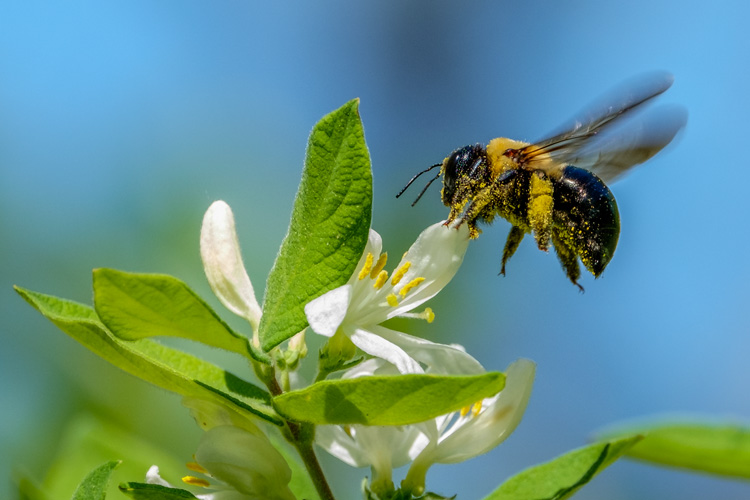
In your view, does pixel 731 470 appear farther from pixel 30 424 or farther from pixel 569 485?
pixel 30 424

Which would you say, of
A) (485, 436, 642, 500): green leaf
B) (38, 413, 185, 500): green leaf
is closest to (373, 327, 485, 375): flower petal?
(485, 436, 642, 500): green leaf

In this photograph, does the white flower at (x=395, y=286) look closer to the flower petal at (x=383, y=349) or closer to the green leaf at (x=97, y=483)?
the flower petal at (x=383, y=349)

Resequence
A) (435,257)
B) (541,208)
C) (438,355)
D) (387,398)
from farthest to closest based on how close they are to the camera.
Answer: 1. (541,208)
2. (435,257)
3. (438,355)
4. (387,398)

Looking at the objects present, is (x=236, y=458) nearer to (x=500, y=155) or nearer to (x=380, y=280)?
(x=380, y=280)

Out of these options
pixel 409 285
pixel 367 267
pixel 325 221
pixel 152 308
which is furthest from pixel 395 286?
pixel 152 308

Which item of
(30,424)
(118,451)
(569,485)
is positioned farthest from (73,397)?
(569,485)

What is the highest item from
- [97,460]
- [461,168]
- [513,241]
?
[461,168]

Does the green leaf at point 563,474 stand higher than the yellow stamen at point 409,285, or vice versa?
the yellow stamen at point 409,285

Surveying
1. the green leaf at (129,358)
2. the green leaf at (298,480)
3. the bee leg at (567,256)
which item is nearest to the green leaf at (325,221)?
the green leaf at (129,358)
